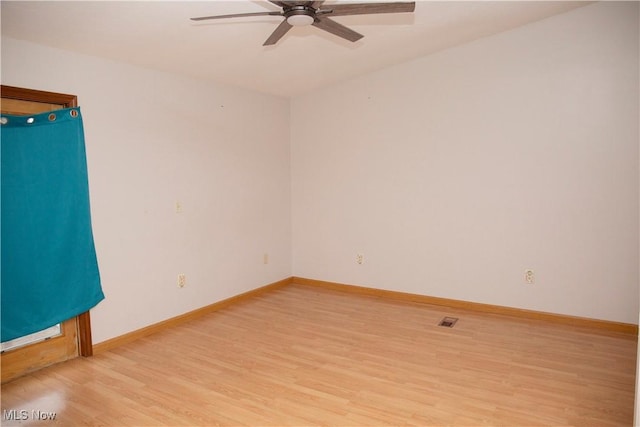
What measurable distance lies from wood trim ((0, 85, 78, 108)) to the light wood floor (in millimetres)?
2015

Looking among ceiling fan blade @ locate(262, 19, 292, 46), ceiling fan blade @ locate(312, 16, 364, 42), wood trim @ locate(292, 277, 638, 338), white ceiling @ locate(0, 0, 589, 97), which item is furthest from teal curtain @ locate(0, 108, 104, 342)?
wood trim @ locate(292, 277, 638, 338)

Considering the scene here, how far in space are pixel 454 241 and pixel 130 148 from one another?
331 centimetres

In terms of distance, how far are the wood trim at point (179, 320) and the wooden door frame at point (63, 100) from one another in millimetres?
84

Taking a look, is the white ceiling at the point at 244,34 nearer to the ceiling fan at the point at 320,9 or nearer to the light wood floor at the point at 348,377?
the ceiling fan at the point at 320,9

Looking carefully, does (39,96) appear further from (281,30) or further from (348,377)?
(348,377)

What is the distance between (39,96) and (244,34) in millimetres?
1568

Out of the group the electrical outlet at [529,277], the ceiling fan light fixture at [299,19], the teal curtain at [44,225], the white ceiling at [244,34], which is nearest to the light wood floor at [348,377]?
the electrical outlet at [529,277]

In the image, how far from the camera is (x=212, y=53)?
11.6ft

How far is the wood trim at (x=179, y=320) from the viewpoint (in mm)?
3451

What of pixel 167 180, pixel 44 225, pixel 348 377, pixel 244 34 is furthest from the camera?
pixel 167 180

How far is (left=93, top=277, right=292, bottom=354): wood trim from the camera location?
3.45 metres

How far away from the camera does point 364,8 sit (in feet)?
7.23

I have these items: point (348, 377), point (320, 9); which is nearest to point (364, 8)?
point (320, 9)

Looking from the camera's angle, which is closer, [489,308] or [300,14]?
[300,14]
